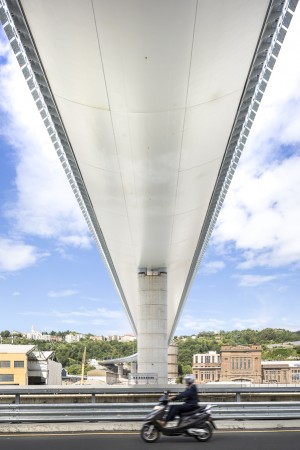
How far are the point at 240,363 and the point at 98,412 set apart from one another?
496ft

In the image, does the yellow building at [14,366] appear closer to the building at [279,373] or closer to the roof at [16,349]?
the roof at [16,349]

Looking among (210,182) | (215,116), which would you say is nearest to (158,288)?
(210,182)

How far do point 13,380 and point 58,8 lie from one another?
215ft

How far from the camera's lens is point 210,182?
28969 millimetres

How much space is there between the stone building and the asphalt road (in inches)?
5796

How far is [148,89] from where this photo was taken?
1797 centimetres

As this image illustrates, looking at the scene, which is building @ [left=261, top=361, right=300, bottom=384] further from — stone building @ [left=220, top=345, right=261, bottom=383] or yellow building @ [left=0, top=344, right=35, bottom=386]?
yellow building @ [left=0, top=344, right=35, bottom=386]

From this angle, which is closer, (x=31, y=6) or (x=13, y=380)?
(x=31, y=6)

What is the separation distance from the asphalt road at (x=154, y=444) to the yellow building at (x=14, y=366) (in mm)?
63680

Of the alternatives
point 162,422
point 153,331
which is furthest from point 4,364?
point 162,422

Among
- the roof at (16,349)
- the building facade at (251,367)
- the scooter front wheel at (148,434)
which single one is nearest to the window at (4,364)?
the roof at (16,349)

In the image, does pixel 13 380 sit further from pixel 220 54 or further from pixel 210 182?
pixel 220 54

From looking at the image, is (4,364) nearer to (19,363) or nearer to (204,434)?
(19,363)

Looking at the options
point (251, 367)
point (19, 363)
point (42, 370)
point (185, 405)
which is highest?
point (185, 405)
